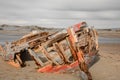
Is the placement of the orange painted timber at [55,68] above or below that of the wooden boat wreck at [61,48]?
below

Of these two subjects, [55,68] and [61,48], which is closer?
[61,48]

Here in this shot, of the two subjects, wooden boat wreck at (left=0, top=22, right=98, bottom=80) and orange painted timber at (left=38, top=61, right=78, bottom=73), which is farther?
orange painted timber at (left=38, top=61, right=78, bottom=73)

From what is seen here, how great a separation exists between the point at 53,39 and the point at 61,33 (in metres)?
0.47

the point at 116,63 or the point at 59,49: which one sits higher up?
the point at 59,49

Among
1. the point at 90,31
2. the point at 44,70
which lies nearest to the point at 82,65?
the point at 44,70

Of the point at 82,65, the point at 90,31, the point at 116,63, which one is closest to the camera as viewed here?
the point at 82,65

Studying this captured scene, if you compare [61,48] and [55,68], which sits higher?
[61,48]

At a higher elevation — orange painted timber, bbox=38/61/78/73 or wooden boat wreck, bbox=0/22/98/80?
wooden boat wreck, bbox=0/22/98/80

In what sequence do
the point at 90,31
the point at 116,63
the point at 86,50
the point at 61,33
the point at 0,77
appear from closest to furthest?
the point at 0,77, the point at 61,33, the point at 86,50, the point at 90,31, the point at 116,63

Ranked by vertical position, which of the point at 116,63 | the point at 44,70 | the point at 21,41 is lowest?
the point at 116,63

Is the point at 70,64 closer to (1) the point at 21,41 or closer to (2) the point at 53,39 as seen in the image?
(2) the point at 53,39

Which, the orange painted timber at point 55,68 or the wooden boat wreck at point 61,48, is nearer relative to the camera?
the wooden boat wreck at point 61,48

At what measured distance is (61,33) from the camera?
1116cm

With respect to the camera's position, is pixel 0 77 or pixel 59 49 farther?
pixel 59 49
